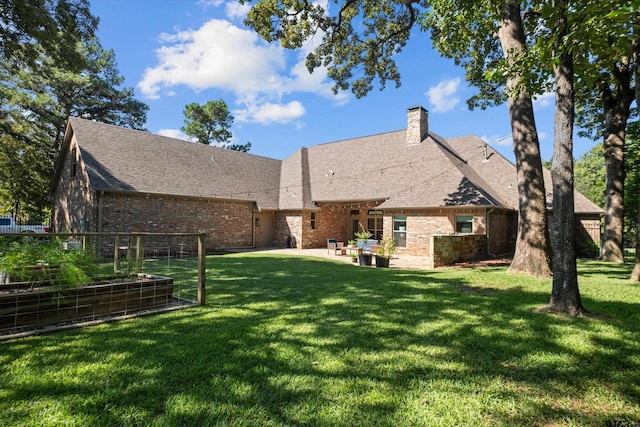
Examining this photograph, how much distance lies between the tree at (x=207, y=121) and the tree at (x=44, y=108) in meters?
7.92

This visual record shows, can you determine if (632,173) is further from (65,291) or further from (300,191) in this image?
(65,291)

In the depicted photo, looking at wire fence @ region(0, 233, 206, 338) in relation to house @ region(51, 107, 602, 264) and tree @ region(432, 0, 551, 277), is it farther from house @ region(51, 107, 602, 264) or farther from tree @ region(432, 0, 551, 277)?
house @ region(51, 107, 602, 264)

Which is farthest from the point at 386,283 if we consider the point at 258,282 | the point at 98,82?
the point at 98,82

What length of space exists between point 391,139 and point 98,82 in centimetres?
2317

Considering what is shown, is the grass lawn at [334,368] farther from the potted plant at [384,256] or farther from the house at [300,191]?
the house at [300,191]

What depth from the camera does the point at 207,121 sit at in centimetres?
3656

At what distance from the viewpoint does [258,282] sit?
830cm

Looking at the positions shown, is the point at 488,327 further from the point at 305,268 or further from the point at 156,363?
the point at 305,268

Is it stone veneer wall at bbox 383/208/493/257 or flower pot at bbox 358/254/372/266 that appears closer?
flower pot at bbox 358/254/372/266

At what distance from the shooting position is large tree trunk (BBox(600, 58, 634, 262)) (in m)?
14.4

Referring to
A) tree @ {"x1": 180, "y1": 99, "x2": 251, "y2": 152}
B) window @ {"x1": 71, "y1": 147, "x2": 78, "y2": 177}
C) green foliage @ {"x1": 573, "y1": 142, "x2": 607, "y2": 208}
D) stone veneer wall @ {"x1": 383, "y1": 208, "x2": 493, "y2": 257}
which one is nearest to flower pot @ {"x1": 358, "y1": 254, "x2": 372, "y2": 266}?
stone veneer wall @ {"x1": 383, "y1": 208, "x2": 493, "y2": 257}

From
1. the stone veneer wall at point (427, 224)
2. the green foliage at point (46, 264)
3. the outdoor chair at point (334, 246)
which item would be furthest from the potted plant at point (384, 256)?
the green foliage at point (46, 264)

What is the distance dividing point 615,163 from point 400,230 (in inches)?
390

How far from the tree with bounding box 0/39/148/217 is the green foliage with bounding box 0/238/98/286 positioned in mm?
20617
